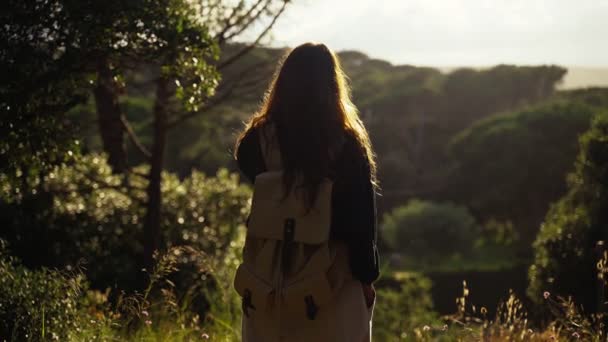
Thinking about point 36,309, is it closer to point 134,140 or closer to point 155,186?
point 155,186

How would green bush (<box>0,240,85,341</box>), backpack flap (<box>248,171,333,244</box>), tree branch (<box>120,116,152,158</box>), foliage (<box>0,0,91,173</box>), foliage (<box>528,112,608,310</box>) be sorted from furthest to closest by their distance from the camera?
tree branch (<box>120,116,152,158</box>)
foliage (<box>528,112,608,310</box>)
foliage (<box>0,0,91,173</box>)
green bush (<box>0,240,85,341</box>)
backpack flap (<box>248,171,333,244</box>)

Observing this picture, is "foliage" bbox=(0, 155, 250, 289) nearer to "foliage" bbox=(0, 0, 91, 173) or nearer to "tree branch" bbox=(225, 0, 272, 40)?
"tree branch" bbox=(225, 0, 272, 40)

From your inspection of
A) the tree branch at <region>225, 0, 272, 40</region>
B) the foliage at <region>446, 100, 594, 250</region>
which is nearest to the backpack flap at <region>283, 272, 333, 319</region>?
the tree branch at <region>225, 0, 272, 40</region>

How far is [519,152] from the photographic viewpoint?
84.6 feet

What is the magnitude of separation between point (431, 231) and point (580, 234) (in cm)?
1928

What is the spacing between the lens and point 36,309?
151 inches

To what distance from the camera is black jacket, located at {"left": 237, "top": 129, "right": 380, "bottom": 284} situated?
2.66m

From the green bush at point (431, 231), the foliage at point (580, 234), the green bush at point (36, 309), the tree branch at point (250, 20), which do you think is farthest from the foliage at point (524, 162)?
the green bush at point (36, 309)

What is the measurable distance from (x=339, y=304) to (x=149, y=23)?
253cm

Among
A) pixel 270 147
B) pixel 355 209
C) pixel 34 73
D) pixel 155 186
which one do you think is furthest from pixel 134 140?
pixel 355 209

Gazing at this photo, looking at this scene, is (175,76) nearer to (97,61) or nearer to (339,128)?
(97,61)

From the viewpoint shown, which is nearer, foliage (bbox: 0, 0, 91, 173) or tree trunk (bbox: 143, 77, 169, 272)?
foliage (bbox: 0, 0, 91, 173)

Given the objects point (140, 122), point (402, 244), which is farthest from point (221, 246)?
point (140, 122)

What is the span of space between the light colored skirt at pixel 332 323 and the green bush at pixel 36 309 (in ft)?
4.22
